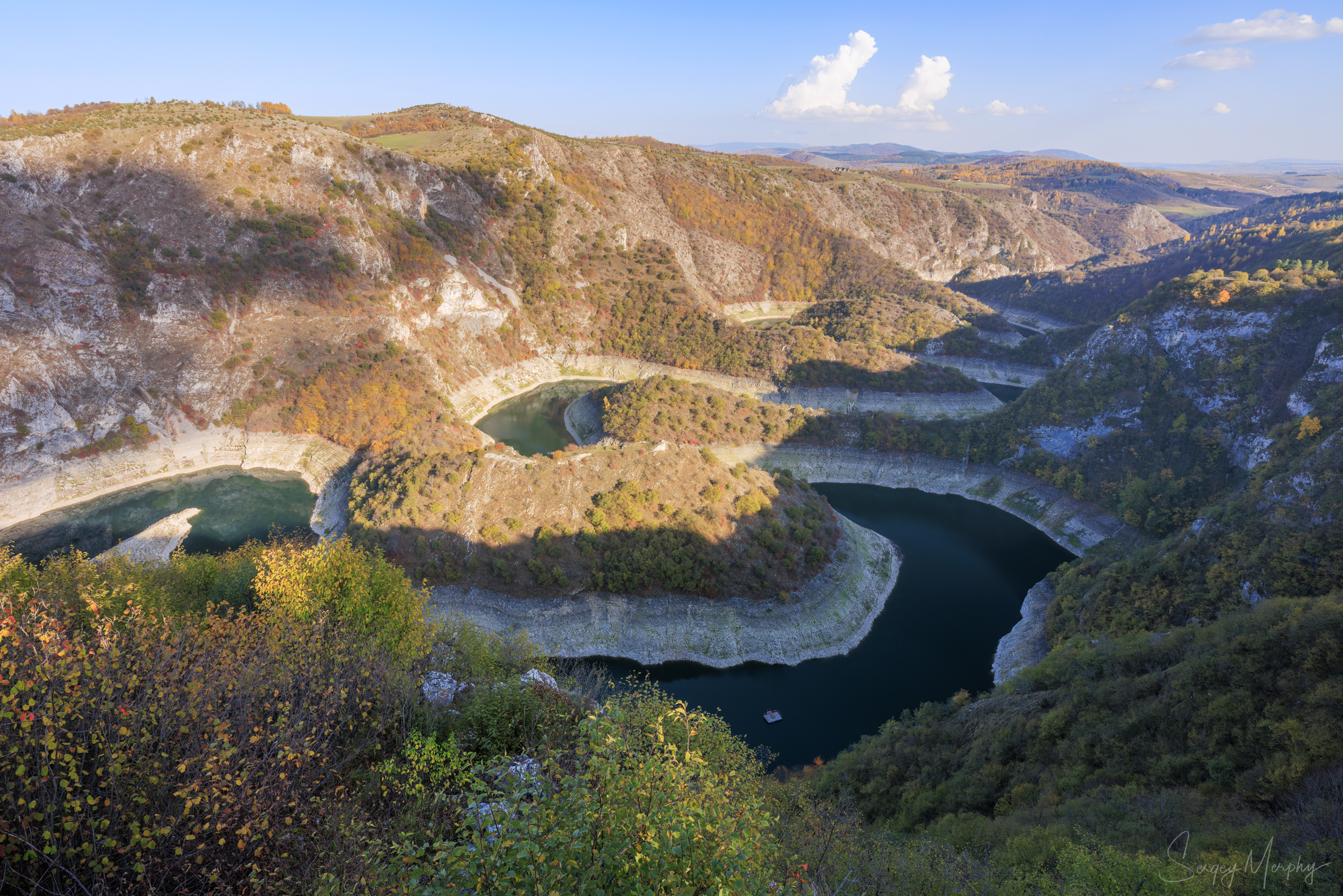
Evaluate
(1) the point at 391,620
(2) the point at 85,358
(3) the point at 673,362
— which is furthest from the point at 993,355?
(2) the point at 85,358

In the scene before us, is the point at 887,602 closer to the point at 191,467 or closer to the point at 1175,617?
the point at 1175,617

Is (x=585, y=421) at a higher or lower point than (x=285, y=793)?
lower

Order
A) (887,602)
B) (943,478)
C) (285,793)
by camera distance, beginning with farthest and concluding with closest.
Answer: (943,478) → (887,602) → (285,793)

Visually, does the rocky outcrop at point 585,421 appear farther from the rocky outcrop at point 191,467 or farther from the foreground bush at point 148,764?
the foreground bush at point 148,764

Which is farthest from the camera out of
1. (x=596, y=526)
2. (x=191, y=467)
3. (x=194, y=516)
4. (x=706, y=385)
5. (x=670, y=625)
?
(x=706, y=385)

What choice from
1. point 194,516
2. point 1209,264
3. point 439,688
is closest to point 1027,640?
point 439,688

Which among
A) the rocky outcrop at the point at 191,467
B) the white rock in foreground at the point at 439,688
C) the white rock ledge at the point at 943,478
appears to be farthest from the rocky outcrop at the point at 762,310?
the white rock in foreground at the point at 439,688
